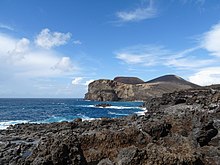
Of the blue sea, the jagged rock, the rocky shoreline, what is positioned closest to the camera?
the rocky shoreline

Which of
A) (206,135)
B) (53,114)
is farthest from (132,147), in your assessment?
(53,114)

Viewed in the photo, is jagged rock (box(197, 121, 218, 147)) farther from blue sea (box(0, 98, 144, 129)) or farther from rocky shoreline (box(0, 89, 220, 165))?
blue sea (box(0, 98, 144, 129))

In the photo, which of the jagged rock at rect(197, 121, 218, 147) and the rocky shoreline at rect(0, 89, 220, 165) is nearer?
the rocky shoreline at rect(0, 89, 220, 165)

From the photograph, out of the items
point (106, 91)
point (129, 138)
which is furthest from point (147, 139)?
point (106, 91)

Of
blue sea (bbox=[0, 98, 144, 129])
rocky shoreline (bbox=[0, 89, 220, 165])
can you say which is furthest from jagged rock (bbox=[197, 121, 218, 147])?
blue sea (bbox=[0, 98, 144, 129])

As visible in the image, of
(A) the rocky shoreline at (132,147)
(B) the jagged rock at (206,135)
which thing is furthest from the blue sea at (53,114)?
(B) the jagged rock at (206,135)

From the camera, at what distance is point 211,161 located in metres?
12.5

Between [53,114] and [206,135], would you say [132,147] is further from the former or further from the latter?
[53,114]

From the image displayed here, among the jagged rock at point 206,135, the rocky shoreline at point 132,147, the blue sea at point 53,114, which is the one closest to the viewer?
Answer: the rocky shoreline at point 132,147

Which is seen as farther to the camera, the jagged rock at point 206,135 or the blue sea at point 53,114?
the blue sea at point 53,114

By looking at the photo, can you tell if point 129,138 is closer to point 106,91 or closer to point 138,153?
point 138,153

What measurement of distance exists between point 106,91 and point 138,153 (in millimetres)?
172505

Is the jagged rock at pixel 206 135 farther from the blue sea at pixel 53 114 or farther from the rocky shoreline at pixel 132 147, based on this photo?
the blue sea at pixel 53 114

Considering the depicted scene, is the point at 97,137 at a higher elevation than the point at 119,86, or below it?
below
